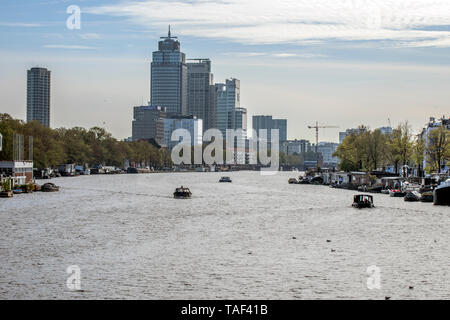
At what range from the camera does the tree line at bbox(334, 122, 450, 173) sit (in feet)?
478

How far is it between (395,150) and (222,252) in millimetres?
117143

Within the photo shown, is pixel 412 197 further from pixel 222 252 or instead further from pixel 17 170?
pixel 17 170

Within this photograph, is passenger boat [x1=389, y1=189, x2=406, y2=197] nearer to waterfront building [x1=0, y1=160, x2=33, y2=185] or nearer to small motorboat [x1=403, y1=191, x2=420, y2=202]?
small motorboat [x1=403, y1=191, x2=420, y2=202]

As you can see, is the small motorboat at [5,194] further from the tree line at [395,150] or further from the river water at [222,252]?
the tree line at [395,150]

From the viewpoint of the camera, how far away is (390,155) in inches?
7013

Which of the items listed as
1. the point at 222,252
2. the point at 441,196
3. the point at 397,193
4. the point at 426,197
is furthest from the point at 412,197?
the point at 222,252

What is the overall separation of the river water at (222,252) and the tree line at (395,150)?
165ft

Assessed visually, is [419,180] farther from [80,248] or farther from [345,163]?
[80,248]

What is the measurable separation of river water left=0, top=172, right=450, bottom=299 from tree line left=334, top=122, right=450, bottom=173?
5022cm

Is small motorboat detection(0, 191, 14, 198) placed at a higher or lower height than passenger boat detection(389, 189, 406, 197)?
lower

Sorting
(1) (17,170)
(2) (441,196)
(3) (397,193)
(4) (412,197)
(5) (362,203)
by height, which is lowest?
(5) (362,203)

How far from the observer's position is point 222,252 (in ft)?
186

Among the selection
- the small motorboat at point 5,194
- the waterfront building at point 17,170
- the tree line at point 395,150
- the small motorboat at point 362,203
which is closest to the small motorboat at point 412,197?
the small motorboat at point 362,203

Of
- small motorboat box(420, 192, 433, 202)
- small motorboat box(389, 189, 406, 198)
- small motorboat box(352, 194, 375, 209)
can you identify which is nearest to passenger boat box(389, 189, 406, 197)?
small motorboat box(389, 189, 406, 198)
